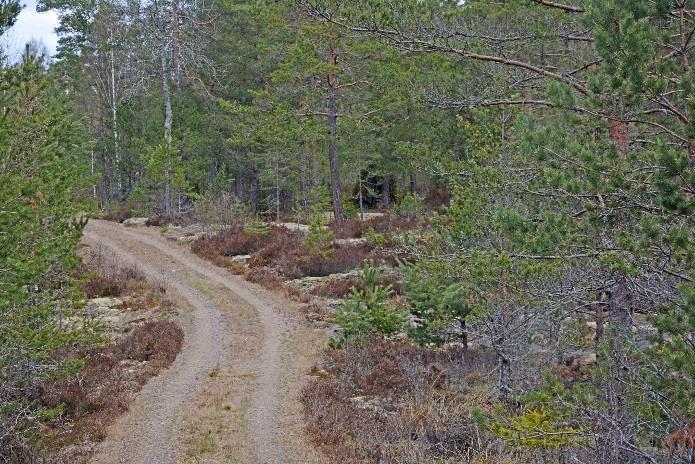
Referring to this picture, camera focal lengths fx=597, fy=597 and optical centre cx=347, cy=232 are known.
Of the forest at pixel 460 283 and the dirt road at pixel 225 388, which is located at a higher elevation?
the forest at pixel 460 283

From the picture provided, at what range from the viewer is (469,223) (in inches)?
377

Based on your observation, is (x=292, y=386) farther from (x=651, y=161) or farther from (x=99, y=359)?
(x=651, y=161)

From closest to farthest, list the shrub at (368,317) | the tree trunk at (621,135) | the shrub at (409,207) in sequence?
the tree trunk at (621,135) → the shrub at (368,317) → the shrub at (409,207)

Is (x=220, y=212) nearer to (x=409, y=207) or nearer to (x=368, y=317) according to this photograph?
(x=409, y=207)

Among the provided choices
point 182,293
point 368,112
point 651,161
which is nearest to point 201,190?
point 368,112

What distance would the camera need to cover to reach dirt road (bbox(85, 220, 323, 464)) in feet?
27.4

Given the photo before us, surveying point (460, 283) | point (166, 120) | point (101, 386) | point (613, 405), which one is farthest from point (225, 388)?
point (166, 120)

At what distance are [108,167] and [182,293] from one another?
24.2m

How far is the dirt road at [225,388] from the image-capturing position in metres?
8.34

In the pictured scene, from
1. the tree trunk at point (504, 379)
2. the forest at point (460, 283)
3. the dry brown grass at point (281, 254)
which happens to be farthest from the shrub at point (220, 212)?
the tree trunk at point (504, 379)

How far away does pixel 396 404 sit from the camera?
10.1 m

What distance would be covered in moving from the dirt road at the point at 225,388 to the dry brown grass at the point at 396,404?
0.41 m

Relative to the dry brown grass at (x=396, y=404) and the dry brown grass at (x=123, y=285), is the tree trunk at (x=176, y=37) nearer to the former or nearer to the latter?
the dry brown grass at (x=123, y=285)

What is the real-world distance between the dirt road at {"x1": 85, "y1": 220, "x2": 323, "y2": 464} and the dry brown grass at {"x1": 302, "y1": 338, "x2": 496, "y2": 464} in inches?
16.1
